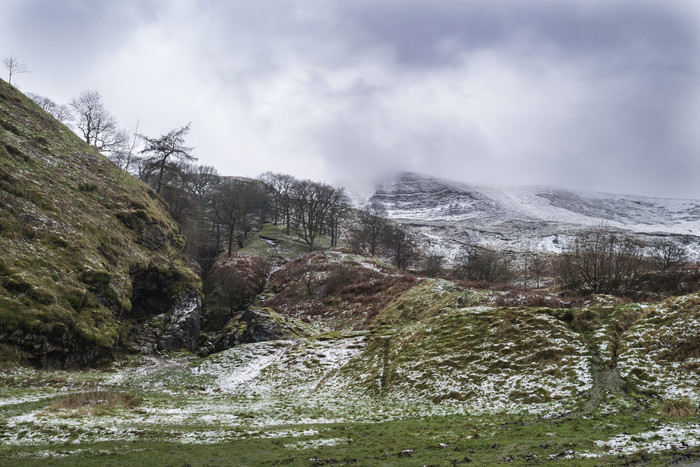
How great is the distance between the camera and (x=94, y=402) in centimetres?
1514

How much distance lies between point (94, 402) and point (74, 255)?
53.7ft

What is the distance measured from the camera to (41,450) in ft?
30.7

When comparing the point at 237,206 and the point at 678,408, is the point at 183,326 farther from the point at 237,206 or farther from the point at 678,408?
the point at 237,206

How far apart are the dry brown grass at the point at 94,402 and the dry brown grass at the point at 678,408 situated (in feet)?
66.5

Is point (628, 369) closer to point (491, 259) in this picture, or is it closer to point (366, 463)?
point (366, 463)

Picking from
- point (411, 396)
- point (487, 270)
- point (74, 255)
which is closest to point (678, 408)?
point (411, 396)

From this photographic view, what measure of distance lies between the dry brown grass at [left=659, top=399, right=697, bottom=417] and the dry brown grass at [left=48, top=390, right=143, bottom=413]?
66.5ft

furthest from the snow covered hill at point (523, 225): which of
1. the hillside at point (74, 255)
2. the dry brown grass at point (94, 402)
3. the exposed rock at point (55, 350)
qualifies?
the dry brown grass at point (94, 402)

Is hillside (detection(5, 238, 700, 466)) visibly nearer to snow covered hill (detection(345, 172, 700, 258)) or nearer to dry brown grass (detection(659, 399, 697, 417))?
dry brown grass (detection(659, 399, 697, 417))

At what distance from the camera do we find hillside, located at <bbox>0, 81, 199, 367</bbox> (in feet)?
70.3

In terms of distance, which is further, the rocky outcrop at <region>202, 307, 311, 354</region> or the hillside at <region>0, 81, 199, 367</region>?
the rocky outcrop at <region>202, 307, 311, 354</region>

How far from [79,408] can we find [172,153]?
4121 cm

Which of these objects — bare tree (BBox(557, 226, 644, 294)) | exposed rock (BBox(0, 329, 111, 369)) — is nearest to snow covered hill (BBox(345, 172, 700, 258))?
bare tree (BBox(557, 226, 644, 294))

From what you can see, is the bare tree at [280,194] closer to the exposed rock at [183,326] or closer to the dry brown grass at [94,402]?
the exposed rock at [183,326]
